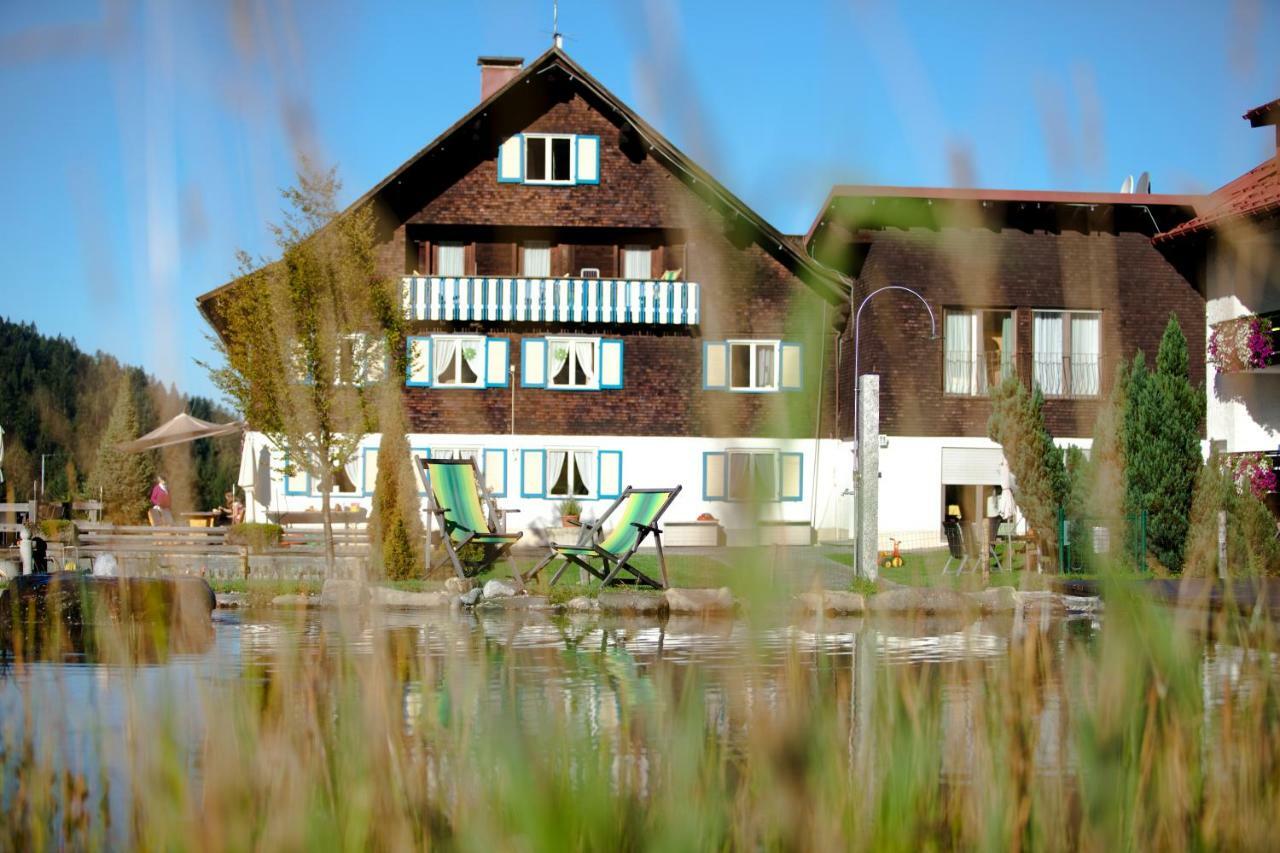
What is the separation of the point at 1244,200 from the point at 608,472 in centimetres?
2922

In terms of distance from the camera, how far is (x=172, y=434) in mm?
1392

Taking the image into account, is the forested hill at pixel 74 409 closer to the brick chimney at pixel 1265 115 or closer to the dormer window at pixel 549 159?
the brick chimney at pixel 1265 115

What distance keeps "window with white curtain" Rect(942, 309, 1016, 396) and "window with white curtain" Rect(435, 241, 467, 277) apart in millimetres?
27601

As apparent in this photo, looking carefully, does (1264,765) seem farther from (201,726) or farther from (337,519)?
(337,519)

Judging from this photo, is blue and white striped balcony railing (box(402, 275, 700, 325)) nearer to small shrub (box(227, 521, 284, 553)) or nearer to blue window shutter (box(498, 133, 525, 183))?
blue window shutter (box(498, 133, 525, 183))

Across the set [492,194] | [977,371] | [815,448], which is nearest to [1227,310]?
[492,194]

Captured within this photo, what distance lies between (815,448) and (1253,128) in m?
1.02

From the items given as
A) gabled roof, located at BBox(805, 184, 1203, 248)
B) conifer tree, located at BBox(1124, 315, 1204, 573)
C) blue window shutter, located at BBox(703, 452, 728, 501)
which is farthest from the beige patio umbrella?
conifer tree, located at BBox(1124, 315, 1204, 573)

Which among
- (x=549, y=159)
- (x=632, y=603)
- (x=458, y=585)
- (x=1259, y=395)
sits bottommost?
(x=632, y=603)

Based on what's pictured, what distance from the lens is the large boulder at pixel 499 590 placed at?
46.5 feet

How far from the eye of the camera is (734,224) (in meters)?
1.66

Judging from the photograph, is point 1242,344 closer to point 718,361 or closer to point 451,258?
point 451,258

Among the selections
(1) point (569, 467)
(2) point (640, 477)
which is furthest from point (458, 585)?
(2) point (640, 477)

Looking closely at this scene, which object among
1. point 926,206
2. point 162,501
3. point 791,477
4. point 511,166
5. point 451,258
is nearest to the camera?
point 791,477
